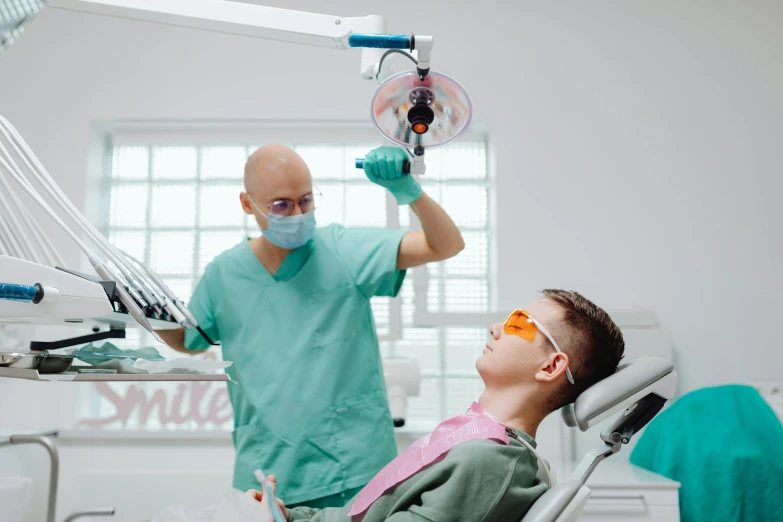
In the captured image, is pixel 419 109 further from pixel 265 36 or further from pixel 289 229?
pixel 289 229

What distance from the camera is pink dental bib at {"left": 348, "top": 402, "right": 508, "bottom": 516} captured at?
109 cm

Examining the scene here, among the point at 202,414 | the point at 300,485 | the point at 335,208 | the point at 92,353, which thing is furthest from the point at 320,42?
the point at 202,414

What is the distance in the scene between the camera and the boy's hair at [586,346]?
3.95 ft

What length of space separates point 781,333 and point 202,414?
8.04 ft

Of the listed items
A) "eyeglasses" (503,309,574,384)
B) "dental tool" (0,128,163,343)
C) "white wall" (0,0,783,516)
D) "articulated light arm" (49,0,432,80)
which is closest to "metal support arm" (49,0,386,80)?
"articulated light arm" (49,0,432,80)

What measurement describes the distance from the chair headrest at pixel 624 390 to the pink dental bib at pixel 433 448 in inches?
5.6

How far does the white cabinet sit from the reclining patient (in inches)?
38.8

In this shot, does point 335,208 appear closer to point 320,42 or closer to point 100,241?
point 320,42

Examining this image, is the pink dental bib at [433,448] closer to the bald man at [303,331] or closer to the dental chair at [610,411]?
the dental chair at [610,411]

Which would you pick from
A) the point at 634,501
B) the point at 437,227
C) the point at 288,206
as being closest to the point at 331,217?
the point at 288,206

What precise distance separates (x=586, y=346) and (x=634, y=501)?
1084 millimetres

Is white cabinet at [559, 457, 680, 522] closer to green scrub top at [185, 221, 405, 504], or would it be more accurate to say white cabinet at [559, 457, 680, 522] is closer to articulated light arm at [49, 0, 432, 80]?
green scrub top at [185, 221, 405, 504]

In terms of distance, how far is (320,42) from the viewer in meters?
1.25

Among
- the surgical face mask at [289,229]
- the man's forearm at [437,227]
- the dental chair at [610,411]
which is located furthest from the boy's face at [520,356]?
the surgical face mask at [289,229]
